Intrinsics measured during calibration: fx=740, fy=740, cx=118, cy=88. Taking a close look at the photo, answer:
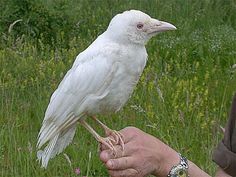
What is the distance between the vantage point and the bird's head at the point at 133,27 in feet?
7.93

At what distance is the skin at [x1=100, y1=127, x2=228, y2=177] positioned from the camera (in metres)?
2.44

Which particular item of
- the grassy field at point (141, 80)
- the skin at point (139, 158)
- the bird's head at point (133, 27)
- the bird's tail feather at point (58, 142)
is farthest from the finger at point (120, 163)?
the grassy field at point (141, 80)

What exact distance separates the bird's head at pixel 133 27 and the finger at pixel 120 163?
0.39 meters

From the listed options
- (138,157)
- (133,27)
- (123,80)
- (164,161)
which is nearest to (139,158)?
(138,157)

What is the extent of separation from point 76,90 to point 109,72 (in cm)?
16

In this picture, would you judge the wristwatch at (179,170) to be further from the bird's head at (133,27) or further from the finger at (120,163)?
the bird's head at (133,27)

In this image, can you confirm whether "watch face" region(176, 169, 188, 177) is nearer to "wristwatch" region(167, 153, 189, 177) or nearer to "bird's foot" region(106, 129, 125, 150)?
"wristwatch" region(167, 153, 189, 177)

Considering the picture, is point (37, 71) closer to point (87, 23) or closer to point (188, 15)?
point (87, 23)

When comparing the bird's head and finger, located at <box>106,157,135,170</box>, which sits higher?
the bird's head

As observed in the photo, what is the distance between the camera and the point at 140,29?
2.43 m

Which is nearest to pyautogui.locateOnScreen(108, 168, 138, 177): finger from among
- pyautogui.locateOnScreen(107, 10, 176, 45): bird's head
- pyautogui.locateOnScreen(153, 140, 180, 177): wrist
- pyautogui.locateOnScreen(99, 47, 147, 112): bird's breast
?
pyautogui.locateOnScreen(153, 140, 180, 177): wrist

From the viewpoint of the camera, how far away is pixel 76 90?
2.55 metres

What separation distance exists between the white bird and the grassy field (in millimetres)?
556

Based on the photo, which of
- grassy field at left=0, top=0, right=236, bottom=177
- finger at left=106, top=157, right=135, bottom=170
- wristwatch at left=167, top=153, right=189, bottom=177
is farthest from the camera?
grassy field at left=0, top=0, right=236, bottom=177
